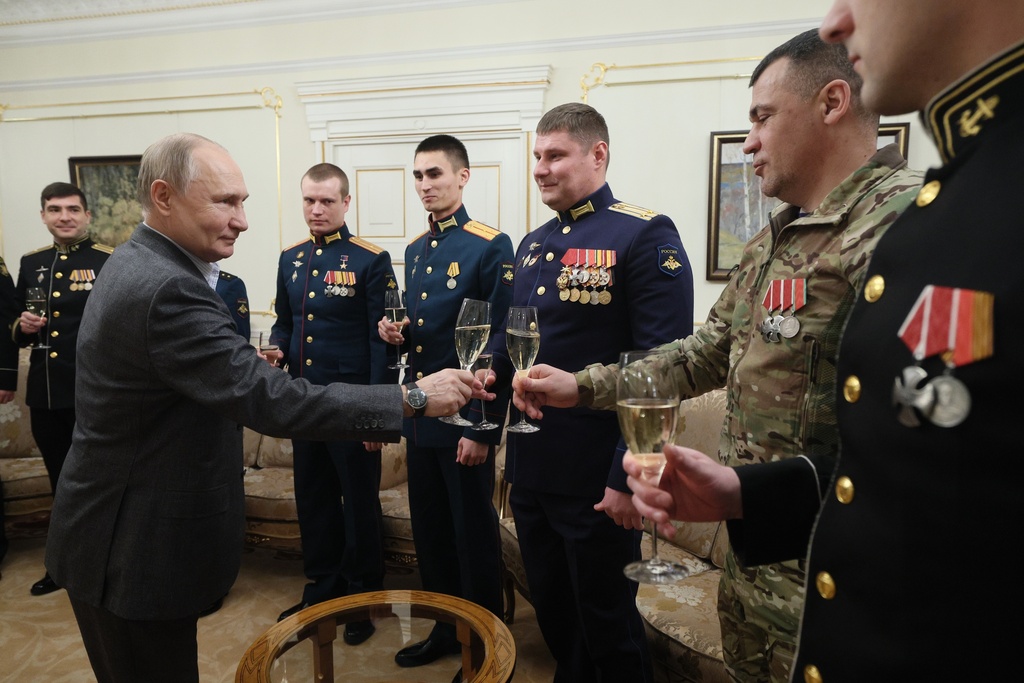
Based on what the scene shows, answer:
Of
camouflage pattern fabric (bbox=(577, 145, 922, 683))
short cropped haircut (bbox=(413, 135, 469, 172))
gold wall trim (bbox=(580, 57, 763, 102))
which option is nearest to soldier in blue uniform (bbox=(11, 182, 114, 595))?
short cropped haircut (bbox=(413, 135, 469, 172))

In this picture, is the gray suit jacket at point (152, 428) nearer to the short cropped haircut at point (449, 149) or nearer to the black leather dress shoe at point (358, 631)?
the black leather dress shoe at point (358, 631)

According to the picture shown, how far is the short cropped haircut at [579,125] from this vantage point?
6.94 feet

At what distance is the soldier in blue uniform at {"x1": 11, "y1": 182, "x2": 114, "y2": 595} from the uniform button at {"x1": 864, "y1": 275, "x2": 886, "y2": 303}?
368cm

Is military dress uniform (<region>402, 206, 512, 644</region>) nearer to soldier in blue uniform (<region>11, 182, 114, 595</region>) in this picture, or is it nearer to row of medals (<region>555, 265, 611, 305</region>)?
row of medals (<region>555, 265, 611, 305</region>)

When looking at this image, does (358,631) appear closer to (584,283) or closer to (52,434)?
(584,283)

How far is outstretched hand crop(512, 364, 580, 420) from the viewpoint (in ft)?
5.21

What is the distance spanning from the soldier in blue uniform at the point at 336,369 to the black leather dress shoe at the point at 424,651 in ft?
3.46

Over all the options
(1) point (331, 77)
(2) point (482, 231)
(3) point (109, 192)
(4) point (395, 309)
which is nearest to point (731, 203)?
(2) point (482, 231)

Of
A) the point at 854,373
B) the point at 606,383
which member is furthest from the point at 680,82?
the point at 854,373

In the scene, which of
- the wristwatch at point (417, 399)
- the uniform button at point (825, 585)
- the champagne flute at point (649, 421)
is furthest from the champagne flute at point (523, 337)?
the uniform button at point (825, 585)

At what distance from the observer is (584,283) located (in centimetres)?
201

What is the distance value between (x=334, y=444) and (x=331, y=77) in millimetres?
3033

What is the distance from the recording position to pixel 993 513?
58 cm

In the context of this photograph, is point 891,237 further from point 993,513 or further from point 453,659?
point 453,659
